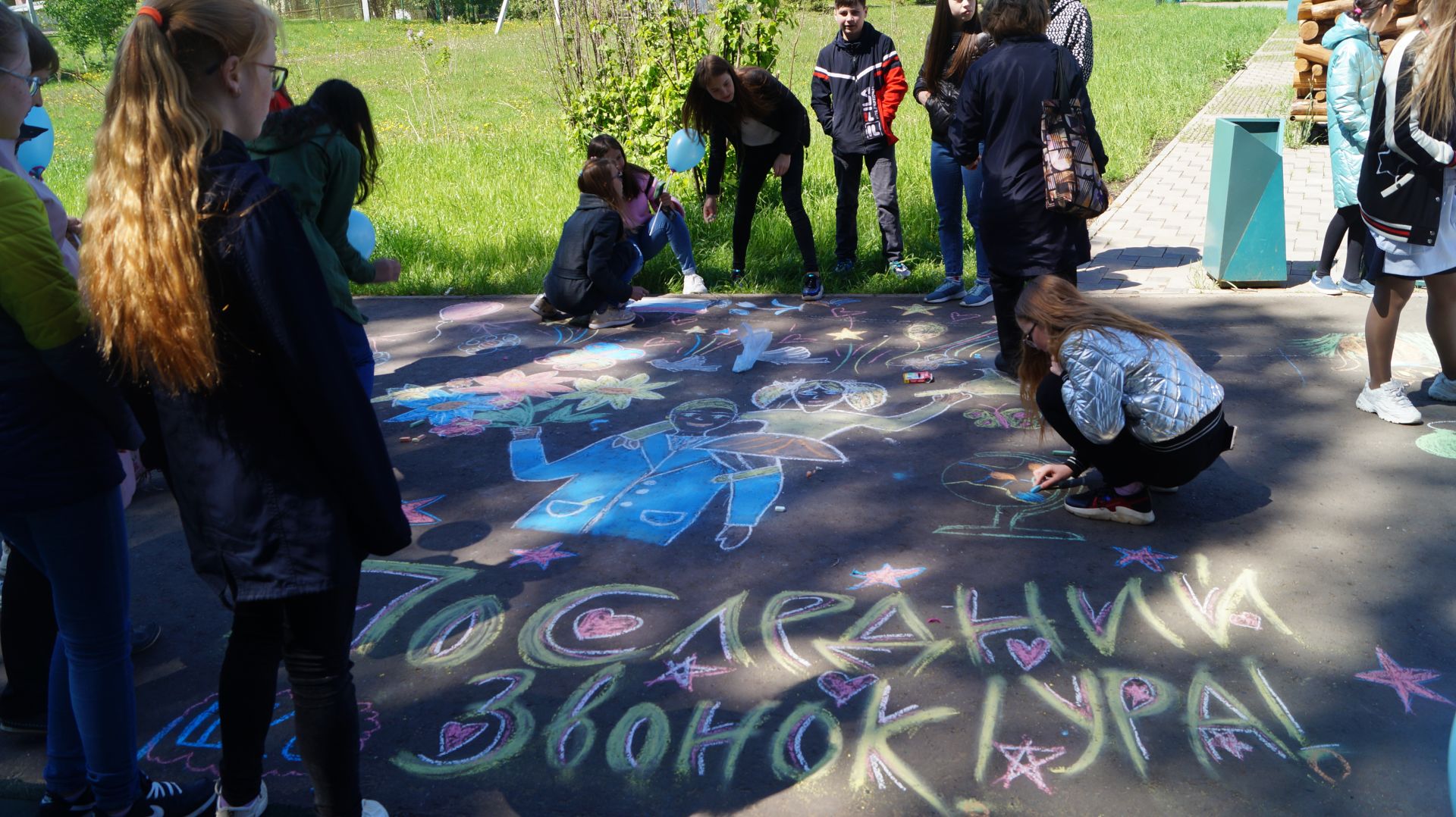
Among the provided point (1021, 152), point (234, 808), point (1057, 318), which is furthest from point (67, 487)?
point (1021, 152)

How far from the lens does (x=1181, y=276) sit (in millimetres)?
6766

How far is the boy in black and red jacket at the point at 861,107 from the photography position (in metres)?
6.68

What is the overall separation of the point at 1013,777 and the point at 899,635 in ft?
2.18

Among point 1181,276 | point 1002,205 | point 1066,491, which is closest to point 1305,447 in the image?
point 1066,491

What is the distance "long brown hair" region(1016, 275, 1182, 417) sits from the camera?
3.67 meters

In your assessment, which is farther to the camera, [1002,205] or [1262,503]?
[1002,205]

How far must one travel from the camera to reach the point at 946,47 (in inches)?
236

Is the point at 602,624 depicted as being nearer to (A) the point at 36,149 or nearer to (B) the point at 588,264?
(B) the point at 588,264

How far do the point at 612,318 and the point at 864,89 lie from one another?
2068mm

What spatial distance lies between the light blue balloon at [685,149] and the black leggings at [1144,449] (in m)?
3.94

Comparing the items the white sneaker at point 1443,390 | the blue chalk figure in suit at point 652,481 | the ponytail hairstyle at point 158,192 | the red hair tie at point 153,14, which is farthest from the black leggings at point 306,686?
the white sneaker at point 1443,390

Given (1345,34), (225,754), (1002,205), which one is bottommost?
(225,754)

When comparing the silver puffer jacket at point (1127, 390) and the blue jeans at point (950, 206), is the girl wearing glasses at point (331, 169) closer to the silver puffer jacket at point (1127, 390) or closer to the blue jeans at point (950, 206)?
the silver puffer jacket at point (1127, 390)

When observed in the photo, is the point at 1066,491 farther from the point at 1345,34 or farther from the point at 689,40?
the point at 689,40
